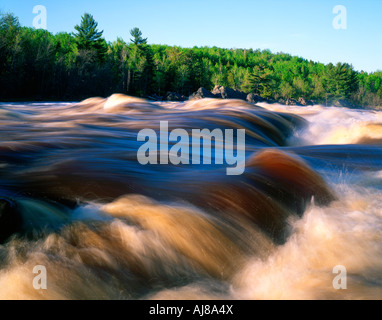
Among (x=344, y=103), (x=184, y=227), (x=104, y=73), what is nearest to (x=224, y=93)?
(x=104, y=73)

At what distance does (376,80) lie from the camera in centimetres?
14600

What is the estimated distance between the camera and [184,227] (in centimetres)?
272

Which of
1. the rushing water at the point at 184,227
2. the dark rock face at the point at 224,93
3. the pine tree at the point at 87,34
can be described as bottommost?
the rushing water at the point at 184,227

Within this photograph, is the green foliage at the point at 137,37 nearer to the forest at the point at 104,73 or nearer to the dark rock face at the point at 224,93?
the forest at the point at 104,73

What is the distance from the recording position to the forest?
1720 inches

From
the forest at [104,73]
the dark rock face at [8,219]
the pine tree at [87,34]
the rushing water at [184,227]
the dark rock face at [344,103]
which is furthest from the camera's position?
the dark rock face at [344,103]

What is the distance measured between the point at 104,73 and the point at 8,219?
57.6 meters

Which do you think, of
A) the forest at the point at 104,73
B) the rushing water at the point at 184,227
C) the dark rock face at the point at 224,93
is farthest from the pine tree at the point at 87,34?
the rushing water at the point at 184,227

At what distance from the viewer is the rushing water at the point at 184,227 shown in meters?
2.16

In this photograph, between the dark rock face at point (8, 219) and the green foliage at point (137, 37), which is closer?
the dark rock face at point (8, 219)

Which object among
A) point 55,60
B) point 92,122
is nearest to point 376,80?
point 55,60

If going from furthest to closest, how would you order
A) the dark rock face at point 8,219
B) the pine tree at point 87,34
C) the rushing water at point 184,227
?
the pine tree at point 87,34 < the dark rock face at point 8,219 < the rushing water at point 184,227
